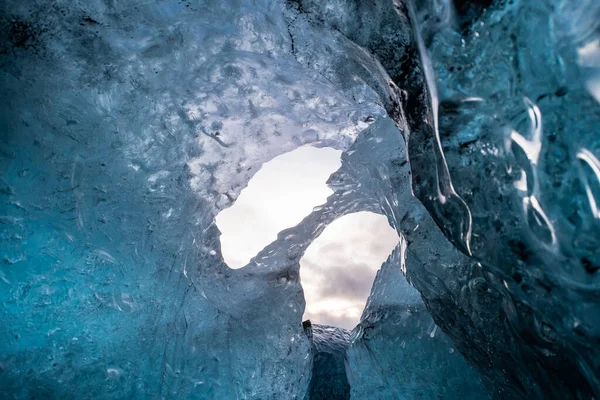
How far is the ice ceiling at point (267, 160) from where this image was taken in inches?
48.6

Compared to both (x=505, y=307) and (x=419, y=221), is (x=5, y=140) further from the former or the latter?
(x=505, y=307)

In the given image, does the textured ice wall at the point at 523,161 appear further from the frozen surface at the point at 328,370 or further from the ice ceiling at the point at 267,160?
the frozen surface at the point at 328,370

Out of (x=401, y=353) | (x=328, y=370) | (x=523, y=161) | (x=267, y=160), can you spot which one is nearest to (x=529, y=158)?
(x=523, y=161)

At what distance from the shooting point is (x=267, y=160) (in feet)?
10.0

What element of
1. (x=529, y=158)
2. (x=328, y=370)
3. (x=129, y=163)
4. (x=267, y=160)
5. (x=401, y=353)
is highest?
(x=267, y=160)

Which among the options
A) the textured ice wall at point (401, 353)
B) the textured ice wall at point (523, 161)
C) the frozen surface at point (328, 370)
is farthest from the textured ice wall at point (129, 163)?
the textured ice wall at point (401, 353)

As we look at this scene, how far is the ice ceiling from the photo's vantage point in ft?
4.05

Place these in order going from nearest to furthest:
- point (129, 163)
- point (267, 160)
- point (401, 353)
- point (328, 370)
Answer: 1. point (129, 163)
2. point (267, 160)
3. point (401, 353)
4. point (328, 370)

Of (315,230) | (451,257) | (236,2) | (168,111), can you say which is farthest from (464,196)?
(315,230)

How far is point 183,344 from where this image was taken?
9.35ft

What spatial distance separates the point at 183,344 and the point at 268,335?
2.39ft

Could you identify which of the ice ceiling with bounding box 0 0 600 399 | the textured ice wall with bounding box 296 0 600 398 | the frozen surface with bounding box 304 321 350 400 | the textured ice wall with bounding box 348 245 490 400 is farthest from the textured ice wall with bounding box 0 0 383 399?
the textured ice wall with bounding box 348 245 490 400

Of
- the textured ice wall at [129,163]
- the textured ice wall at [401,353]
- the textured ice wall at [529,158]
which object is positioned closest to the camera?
the textured ice wall at [529,158]

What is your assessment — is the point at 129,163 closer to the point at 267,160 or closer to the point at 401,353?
the point at 267,160
